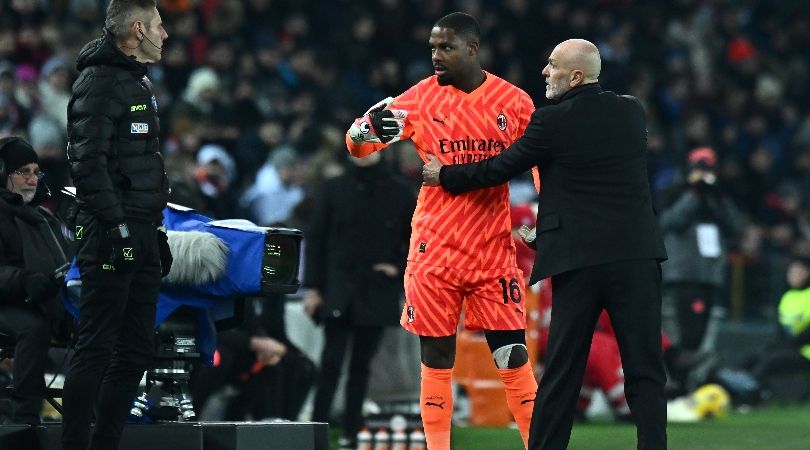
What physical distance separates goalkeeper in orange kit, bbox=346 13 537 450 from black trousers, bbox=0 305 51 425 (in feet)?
6.30

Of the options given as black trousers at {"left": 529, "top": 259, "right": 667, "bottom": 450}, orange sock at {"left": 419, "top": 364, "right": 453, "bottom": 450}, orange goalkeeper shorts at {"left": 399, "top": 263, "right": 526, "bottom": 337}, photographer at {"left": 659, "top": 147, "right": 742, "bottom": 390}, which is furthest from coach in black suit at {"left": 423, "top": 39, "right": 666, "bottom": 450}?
→ photographer at {"left": 659, "top": 147, "right": 742, "bottom": 390}

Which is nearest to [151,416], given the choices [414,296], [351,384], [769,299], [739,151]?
[414,296]

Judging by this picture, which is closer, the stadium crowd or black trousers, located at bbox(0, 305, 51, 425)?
black trousers, located at bbox(0, 305, 51, 425)

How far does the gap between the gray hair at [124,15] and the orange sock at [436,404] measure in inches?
84.5

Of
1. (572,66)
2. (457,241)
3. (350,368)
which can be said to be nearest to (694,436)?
(350,368)

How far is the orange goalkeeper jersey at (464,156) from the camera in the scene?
7973 millimetres

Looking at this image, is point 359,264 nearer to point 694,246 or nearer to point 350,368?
point 350,368

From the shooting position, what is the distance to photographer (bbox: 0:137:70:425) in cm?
841

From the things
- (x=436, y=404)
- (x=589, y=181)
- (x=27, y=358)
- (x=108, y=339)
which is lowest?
(x=436, y=404)

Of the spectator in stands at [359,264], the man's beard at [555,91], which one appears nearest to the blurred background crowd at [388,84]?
the spectator in stands at [359,264]

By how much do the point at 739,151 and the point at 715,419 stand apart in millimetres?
7867

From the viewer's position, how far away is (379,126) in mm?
7930

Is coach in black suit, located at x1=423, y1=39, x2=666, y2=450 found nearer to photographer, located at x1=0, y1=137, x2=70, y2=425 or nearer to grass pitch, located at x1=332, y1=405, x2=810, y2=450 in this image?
photographer, located at x1=0, y1=137, x2=70, y2=425

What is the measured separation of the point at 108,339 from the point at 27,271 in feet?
4.07
